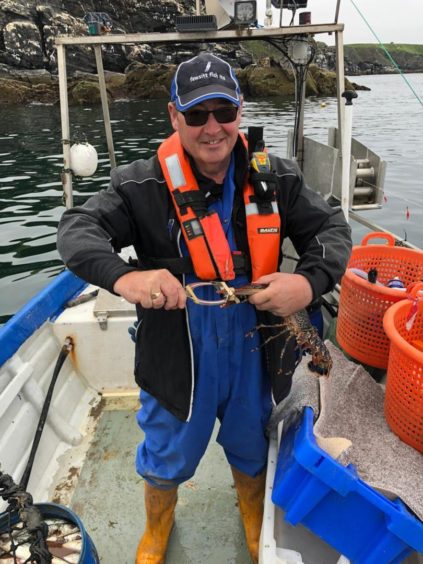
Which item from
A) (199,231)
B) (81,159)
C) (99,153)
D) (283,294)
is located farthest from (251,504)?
(99,153)

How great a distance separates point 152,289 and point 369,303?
189 centimetres

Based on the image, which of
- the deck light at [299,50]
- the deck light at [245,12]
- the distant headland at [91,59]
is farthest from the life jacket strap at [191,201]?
the distant headland at [91,59]

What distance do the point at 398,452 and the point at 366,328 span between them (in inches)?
39.6

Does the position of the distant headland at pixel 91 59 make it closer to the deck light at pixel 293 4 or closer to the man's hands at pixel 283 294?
the deck light at pixel 293 4

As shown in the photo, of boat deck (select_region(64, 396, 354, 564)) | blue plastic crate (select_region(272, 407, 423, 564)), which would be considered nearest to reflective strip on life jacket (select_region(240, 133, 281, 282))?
blue plastic crate (select_region(272, 407, 423, 564))

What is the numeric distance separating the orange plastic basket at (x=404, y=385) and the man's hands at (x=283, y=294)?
69 centimetres

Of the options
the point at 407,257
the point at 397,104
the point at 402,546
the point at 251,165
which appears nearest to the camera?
the point at 402,546

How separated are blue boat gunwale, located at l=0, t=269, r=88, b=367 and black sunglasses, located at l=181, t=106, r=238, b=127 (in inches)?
90.5

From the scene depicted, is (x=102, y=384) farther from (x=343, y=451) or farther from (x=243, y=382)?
(x=343, y=451)

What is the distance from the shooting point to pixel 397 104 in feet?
130

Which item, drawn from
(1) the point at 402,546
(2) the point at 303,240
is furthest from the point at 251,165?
(1) the point at 402,546

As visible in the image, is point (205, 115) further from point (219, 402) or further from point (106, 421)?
point (106, 421)

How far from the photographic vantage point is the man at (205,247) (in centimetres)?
220

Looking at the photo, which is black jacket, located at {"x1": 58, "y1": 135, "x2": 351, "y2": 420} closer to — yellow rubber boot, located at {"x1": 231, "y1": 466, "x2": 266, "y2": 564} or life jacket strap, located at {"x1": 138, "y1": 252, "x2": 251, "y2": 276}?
life jacket strap, located at {"x1": 138, "y1": 252, "x2": 251, "y2": 276}
